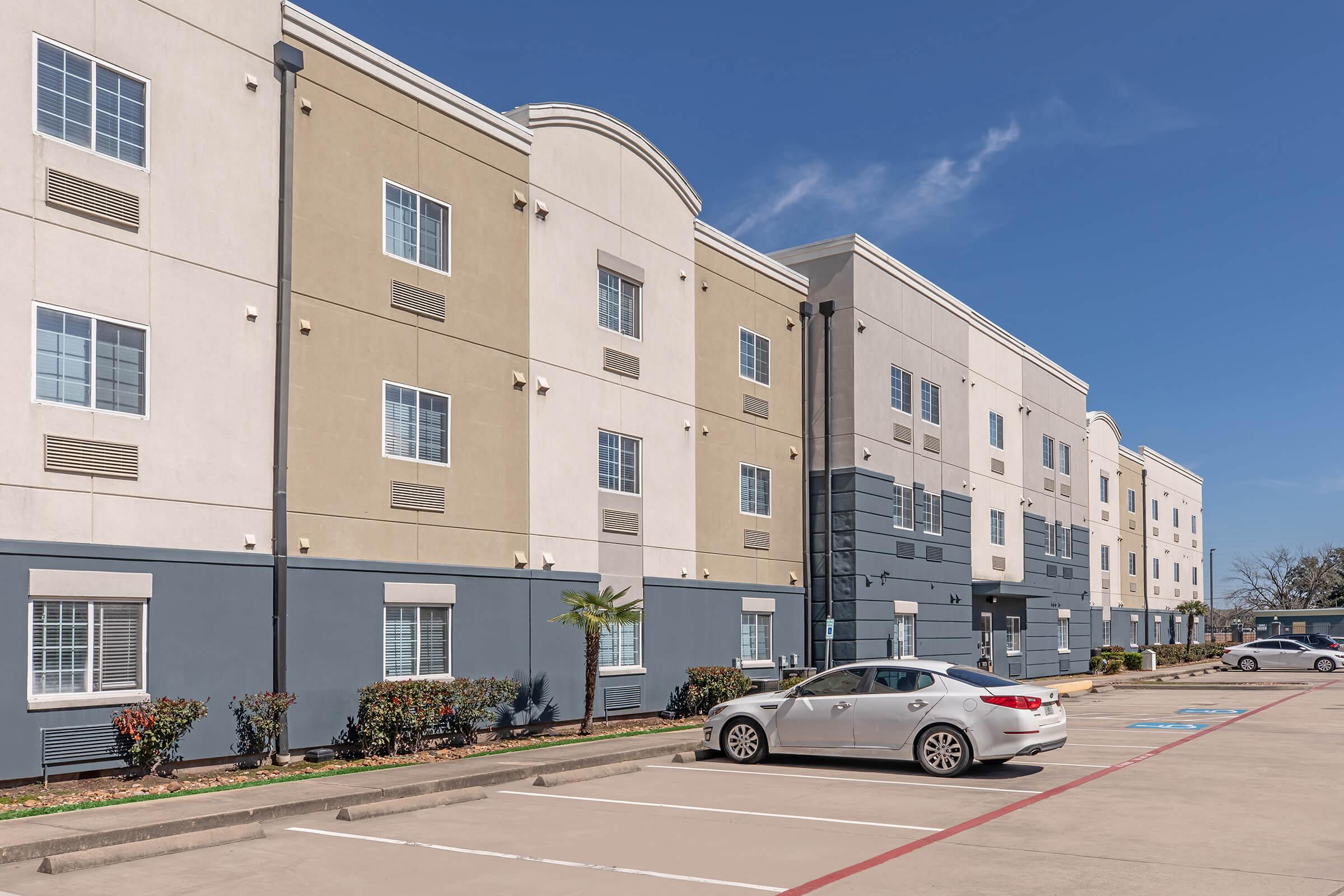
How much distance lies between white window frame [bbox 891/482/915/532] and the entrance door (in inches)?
292

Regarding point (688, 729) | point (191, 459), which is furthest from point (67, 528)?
point (688, 729)

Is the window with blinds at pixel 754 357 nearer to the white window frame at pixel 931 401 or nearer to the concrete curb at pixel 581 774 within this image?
the white window frame at pixel 931 401

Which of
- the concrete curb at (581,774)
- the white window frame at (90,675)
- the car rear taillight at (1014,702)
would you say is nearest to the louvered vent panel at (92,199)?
the white window frame at (90,675)

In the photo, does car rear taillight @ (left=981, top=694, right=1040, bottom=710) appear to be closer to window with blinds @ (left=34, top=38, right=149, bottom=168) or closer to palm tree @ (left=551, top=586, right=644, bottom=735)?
palm tree @ (left=551, top=586, right=644, bottom=735)

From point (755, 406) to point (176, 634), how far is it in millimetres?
16560

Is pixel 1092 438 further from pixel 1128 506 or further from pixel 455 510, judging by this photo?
pixel 455 510

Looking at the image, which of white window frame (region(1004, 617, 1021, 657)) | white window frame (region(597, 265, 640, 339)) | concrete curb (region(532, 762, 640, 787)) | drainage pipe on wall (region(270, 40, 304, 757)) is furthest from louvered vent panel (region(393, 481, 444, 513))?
white window frame (region(1004, 617, 1021, 657))

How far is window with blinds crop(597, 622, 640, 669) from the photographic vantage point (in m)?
23.5

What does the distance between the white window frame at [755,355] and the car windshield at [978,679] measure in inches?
523

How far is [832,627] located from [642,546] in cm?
776

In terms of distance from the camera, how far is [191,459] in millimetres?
16078

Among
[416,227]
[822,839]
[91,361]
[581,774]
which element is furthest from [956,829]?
[416,227]

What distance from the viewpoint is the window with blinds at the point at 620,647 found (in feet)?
77.3

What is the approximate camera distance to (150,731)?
48.5 feet
